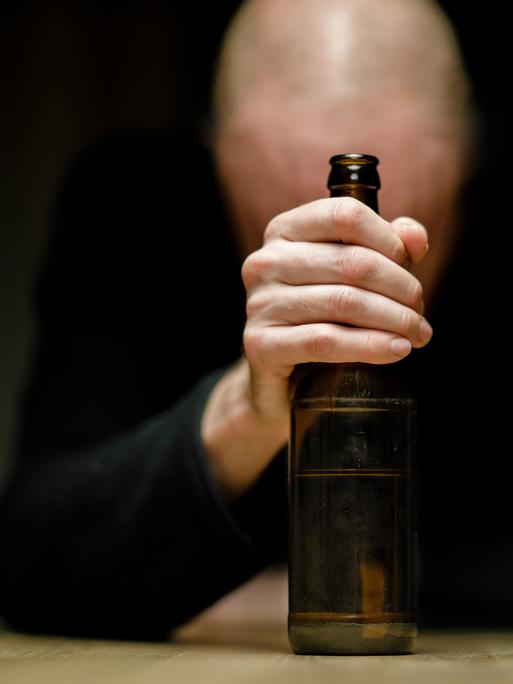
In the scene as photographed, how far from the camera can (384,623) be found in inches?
38.5

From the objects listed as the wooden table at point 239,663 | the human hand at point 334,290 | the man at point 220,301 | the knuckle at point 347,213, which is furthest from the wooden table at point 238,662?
the knuckle at point 347,213

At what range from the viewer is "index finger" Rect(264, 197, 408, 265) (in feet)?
3.26

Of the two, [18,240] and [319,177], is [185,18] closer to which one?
[18,240]

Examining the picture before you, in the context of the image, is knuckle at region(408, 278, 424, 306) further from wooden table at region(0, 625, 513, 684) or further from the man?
wooden table at region(0, 625, 513, 684)

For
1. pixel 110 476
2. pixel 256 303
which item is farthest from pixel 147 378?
pixel 256 303

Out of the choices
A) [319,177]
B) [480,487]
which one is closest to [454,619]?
[480,487]

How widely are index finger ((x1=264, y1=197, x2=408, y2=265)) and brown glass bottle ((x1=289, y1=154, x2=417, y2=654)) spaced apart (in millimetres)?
101

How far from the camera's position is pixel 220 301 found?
1766 millimetres

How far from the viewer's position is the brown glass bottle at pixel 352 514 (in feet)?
3.18

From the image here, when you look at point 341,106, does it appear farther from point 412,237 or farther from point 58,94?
point 58,94

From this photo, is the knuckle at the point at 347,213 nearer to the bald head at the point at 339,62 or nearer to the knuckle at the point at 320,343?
the knuckle at the point at 320,343

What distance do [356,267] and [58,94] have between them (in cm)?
224

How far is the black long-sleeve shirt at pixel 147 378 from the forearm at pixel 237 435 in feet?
0.55

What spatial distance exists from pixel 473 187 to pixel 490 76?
75 centimetres
